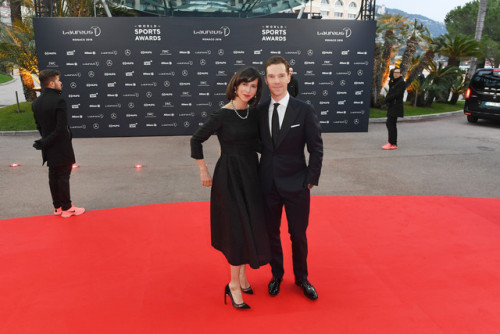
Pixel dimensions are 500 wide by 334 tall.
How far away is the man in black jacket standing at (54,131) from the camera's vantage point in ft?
14.6

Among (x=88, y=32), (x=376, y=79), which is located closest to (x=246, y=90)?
(x=88, y=32)

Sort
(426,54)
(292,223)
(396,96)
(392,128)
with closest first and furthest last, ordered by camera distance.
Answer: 1. (292,223)
2. (396,96)
3. (392,128)
4. (426,54)

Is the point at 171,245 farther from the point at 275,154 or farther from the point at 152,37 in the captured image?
the point at 152,37

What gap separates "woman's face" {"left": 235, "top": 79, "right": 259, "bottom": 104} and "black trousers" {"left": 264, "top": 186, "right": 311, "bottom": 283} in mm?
700

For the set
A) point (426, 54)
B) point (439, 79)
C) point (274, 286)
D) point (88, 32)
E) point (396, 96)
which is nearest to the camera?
point (274, 286)

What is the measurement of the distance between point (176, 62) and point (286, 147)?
28.2 ft

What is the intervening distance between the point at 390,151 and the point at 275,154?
21.7 ft

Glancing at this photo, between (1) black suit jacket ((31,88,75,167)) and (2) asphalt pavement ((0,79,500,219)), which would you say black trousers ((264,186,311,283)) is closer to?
(2) asphalt pavement ((0,79,500,219))

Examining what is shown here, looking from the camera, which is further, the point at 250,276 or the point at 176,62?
the point at 176,62

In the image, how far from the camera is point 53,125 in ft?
14.8

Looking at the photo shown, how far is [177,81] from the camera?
35.2 ft

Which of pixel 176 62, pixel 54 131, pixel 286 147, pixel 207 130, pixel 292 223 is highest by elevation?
pixel 176 62

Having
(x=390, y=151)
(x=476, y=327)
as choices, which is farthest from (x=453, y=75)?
(x=476, y=327)

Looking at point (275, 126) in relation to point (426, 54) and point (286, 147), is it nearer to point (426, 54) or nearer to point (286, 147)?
point (286, 147)
